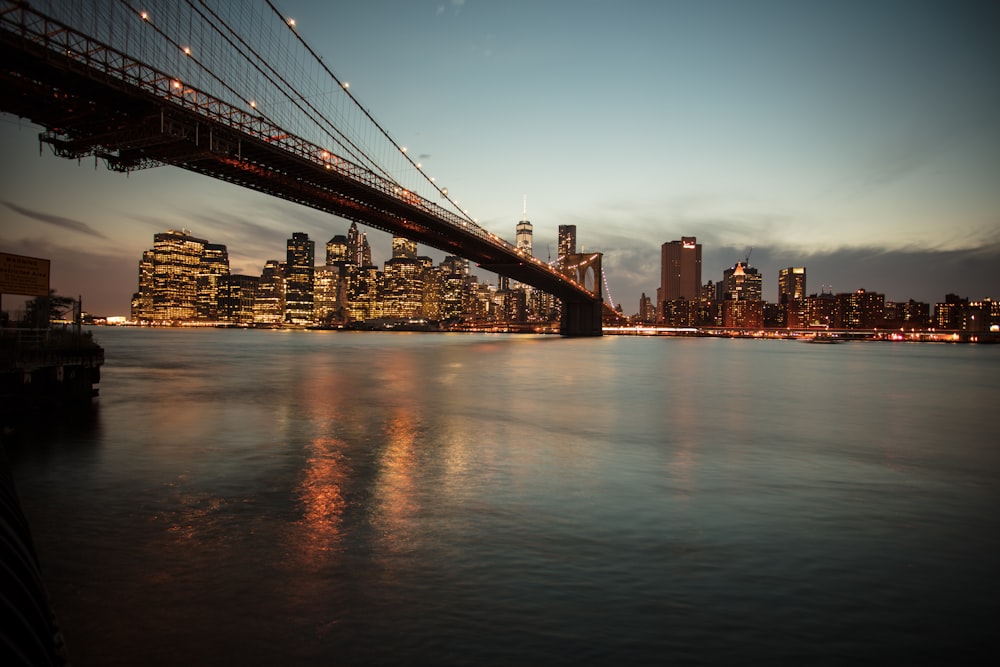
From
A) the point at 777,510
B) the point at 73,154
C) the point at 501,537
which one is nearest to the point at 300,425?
the point at 501,537

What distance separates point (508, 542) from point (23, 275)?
779 inches

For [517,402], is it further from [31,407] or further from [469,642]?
[469,642]

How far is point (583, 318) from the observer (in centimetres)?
13762

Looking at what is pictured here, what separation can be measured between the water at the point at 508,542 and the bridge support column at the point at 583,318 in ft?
384

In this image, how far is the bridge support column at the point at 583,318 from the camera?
447ft

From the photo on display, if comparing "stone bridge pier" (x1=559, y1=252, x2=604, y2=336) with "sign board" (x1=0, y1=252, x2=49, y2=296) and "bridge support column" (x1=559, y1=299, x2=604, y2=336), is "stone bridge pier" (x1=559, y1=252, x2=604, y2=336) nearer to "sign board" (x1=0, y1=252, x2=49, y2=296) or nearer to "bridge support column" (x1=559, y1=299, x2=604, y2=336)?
"bridge support column" (x1=559, y1=299, x2=604, y2=336)

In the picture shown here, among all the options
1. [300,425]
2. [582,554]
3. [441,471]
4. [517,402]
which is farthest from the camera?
[517,402]

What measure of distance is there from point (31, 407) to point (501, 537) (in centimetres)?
1744

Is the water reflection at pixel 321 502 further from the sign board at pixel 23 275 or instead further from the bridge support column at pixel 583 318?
the bridge support column at pixel 583 318

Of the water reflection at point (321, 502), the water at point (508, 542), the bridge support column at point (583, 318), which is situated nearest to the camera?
the water at point (508, 542)

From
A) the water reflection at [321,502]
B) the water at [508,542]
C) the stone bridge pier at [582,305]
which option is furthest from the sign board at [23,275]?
the stone bridge pier at [582,305]

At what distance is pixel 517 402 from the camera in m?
25.9

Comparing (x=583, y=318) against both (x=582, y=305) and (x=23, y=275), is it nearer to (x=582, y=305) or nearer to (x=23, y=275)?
(x=582, y=305)

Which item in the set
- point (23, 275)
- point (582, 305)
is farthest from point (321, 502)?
point (582, 305)
